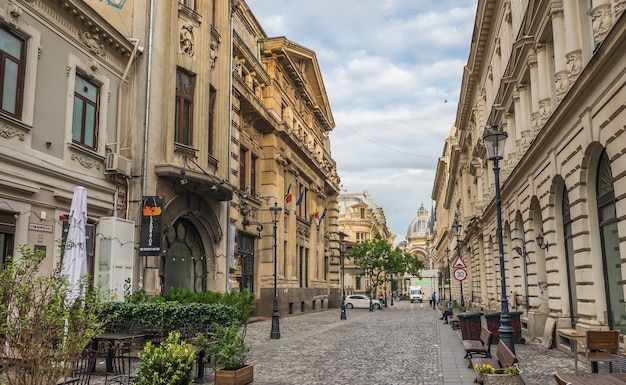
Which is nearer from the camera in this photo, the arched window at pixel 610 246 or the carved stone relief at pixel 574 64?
the arched window at pixel 610 246

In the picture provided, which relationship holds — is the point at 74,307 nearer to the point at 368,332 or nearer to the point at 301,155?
the point at 368,332

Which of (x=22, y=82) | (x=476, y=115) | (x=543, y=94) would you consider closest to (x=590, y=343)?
(x=543, y=94)

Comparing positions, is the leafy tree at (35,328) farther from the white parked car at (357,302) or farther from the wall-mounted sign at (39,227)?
the white parked car at (357,302)

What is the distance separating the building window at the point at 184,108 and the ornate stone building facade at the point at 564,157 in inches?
467

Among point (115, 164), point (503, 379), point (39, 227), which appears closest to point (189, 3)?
point (115, 164)

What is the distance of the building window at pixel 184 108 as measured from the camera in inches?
816

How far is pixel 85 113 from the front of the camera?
16.9 meters

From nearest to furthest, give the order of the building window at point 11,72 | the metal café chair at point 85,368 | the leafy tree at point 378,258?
1. the metal café chair at point 85,368
2. the building window at point 11,72
3. the leafy tree at point 378,258

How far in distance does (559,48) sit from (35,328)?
583 inches

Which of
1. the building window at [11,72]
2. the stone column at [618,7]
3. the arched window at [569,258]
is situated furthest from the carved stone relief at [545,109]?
the building window at [11,72]

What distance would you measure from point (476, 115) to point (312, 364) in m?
26.8

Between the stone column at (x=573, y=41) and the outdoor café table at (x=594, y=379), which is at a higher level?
the stone column at (x=573, y=41)

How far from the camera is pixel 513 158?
24453 mm

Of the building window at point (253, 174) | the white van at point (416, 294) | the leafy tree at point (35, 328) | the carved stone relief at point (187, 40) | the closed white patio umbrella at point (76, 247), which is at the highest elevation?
the carved stone relief at point (187, 40)
